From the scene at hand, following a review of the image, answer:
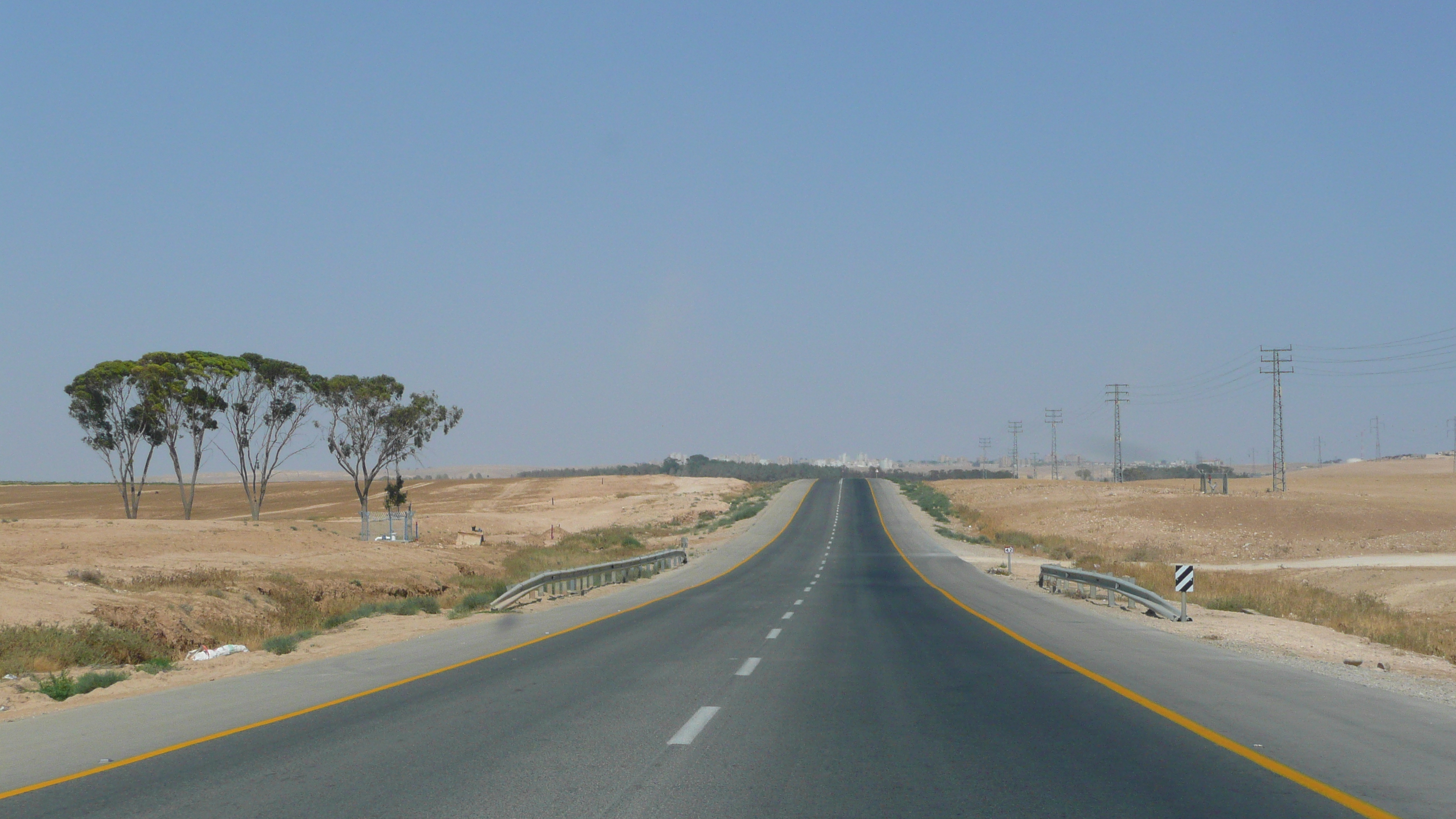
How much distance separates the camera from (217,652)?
1733 centimetres

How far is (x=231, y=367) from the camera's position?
65250mm

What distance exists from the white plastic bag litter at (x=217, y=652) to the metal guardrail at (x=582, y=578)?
781cm

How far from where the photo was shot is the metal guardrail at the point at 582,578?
86.2 ft

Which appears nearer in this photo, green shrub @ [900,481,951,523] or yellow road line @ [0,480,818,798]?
yellow road line @ [0,480,818,798]

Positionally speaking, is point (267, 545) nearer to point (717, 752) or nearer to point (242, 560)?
point (242, 560)

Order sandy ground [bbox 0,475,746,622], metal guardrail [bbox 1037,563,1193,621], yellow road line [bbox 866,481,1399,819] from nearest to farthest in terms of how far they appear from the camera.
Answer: yellow road line [bbox 866,481,1399,819] < metal guardrail [bbox 1037,563,1193,621] < sandy ground [bbox 0,475,746,622]

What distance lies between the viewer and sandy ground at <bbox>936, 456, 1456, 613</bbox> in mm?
40219

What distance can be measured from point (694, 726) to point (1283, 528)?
208 feet

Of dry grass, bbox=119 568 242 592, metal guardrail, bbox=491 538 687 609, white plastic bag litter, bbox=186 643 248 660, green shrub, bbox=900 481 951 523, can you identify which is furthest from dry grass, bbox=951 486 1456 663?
green shrub, bbox=900 481 951 523

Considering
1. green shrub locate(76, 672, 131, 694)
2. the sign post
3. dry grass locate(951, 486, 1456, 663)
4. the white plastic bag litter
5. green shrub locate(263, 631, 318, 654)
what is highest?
the sign post

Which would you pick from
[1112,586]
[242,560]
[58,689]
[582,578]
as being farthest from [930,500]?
[58,689]

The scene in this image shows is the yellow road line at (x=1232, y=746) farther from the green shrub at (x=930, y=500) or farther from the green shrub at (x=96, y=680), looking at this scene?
the green shrub at (x=930, y=500)

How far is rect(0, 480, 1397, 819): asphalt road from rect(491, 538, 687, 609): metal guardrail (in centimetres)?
1092

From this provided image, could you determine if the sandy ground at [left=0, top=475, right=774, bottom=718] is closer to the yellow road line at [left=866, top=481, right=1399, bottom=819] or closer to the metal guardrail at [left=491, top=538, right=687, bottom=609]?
the metal guardrail at [left=491, top=538, right=687, bottom=609]
